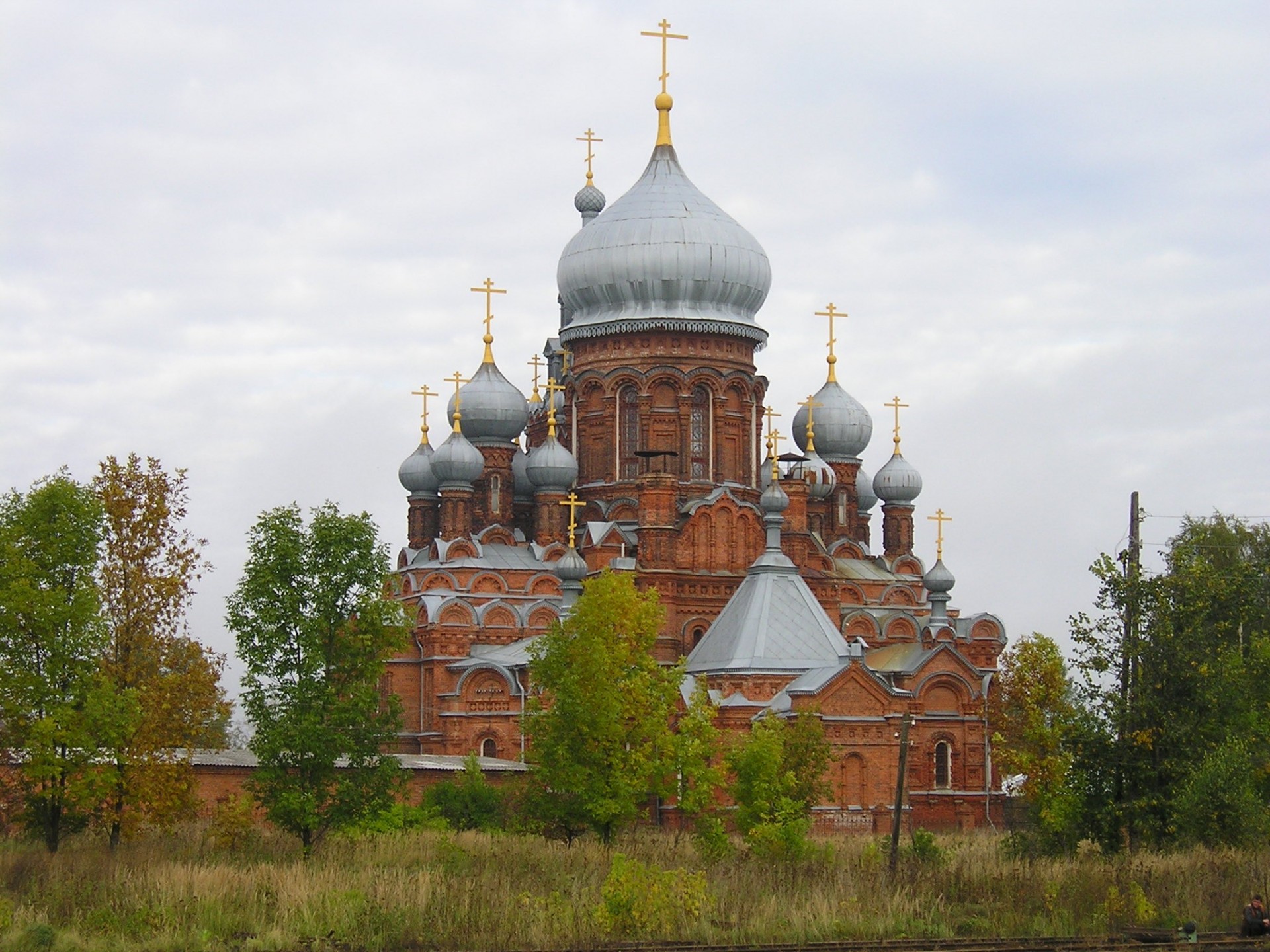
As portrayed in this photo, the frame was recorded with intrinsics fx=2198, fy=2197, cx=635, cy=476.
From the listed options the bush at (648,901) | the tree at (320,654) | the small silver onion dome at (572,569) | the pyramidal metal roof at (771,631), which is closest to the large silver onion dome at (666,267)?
the small silver onion dome at (572,569)

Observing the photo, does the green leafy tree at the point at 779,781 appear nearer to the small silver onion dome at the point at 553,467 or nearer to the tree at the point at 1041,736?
the tree at the point at 1041,736

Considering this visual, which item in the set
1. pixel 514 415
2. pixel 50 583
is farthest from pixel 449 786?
pixel 514 415

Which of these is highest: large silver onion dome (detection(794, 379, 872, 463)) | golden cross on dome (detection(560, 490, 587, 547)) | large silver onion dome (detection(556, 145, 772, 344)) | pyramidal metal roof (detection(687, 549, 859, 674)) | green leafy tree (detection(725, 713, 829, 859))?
large silver onion dome (detection(556, 145, 772, 344))

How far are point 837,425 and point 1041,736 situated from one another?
20819mm

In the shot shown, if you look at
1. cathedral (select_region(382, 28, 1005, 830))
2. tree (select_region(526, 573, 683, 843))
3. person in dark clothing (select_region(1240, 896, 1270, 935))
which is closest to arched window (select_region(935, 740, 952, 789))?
cathedral (select_region(382, 28, 1005, 830))

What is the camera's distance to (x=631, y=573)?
34.0m

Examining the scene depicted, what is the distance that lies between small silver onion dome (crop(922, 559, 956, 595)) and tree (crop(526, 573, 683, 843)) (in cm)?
1718

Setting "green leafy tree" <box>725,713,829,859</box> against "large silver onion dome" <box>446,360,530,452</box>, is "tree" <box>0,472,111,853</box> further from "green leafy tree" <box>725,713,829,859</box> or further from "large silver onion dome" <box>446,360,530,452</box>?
"large silver onion dome" <box>446,360,530,452</box>

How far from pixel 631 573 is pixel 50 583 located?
1079cm

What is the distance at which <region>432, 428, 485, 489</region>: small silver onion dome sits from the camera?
47.6 meters

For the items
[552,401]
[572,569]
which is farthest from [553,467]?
[572,569]

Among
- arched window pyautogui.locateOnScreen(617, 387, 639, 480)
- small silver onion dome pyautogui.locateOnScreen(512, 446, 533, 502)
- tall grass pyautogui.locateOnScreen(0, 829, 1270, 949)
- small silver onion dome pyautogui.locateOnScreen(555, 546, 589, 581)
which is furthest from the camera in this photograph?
small silver onion dome pyautogui.locateOnScreen(512, 446, 533, 502)

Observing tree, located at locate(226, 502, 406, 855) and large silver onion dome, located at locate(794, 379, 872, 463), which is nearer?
tree, located at locate(226, 502, 406, 855)

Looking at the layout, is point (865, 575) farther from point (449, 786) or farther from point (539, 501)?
point (449, 786)
